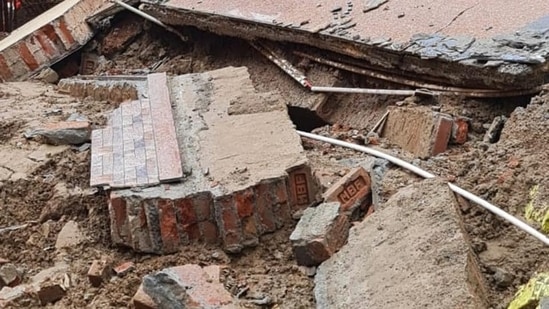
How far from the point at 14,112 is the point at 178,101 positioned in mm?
1213

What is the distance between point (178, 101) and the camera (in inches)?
163

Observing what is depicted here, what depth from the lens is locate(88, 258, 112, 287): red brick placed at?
3.00 m

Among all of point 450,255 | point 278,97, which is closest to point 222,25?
point 278,97

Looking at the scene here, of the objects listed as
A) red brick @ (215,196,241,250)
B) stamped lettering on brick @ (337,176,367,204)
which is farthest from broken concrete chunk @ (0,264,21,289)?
stamped lettering on brick @ (337,176,367,204)

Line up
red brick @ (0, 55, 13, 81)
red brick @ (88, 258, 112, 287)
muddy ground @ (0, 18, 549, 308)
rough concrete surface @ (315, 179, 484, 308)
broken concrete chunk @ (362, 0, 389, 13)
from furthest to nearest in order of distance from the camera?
1. red brick @ (0, 55, 13, 81)
2. broken concrete chunk @ (362, 0, 389, 13)
3. red brick @ (88, 258, 112, 287)
4. muddy ground @ (0, 18, 549, 308)
5. rough concrete surface @ (315, 179, 484, 308)

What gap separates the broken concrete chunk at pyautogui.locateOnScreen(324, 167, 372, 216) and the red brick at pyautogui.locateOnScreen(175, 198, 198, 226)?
56cm

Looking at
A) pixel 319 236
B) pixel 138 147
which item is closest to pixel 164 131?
pixel 138 147

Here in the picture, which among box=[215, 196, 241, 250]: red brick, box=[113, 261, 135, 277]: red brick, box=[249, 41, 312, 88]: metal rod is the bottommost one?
box=[113, 261, 135, 277]: red brick

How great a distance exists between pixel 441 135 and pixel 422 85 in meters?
0.44

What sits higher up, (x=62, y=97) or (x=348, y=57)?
(x=348, y=57)

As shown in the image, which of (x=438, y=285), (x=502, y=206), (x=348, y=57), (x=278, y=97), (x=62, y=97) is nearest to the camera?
(x=438, y=285)

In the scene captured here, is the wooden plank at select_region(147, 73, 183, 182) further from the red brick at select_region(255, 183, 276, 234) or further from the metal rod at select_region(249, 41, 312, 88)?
the metal rod at select_region(249, 41, 312, 88)

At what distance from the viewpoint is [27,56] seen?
19.1ft

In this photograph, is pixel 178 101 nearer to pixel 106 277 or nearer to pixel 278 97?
pixel 278 97
